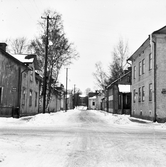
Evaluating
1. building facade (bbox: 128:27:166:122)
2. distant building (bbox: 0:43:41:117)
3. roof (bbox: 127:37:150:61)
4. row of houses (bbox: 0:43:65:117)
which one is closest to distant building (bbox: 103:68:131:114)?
roof (bbox: 127:37:150:61)

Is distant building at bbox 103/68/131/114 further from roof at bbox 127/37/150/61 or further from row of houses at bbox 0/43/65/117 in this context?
row of houses at bbox 0/43/65/117

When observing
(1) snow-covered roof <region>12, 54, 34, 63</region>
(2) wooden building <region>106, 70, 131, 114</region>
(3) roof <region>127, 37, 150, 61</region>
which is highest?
(3) roof <region>127, 37, 150, 61</region>

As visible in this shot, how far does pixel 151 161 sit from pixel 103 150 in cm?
178

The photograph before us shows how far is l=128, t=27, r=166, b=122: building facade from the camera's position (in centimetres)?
2086

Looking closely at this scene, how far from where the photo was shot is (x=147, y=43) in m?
22.8

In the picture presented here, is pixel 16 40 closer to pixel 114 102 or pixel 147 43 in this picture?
pixel 114 102

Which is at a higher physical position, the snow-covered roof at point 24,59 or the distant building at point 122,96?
the snow-covered roof at point 24,59

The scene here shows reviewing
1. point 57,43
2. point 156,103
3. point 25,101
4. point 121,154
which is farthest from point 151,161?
point 57,43

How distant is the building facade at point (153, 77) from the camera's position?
20859 millimetres

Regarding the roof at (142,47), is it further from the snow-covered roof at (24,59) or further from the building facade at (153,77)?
the snow-covered roof at (24,59)

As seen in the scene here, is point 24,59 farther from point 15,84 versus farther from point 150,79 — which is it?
point 150,79

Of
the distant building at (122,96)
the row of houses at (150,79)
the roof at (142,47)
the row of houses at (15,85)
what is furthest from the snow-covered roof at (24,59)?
the distant building at (122,96)

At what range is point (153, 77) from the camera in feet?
70.8

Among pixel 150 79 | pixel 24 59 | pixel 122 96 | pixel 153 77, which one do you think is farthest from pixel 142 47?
pixel 122 96
